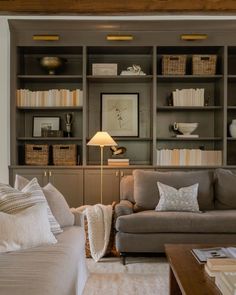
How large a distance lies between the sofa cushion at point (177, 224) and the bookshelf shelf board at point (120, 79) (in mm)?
1957

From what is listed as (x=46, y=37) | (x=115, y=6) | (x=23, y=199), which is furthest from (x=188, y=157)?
(x=23, y=199)

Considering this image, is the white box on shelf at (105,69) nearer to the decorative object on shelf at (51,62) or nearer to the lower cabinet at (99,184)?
the decorative object on shelf at (51,62)

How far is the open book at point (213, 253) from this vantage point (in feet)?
7.92

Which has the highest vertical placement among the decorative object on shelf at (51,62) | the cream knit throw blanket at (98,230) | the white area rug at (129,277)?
the decorative object on shelf at (51,62)

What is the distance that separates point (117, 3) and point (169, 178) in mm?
1946

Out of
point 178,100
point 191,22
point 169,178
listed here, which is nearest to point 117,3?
point 191,22

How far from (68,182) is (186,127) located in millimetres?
1662

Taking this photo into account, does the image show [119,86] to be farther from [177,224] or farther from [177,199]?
[177,224]

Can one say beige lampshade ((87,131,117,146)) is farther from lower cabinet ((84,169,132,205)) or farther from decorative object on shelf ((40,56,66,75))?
decorative object on shelf ((40,56,66,75))

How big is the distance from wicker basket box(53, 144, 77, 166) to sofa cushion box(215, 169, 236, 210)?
Answer: 1.79 meters

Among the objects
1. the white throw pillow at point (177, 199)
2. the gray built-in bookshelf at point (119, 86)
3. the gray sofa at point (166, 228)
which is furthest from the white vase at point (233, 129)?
the gray sofa at point (166, 228)

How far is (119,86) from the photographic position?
17.9ft

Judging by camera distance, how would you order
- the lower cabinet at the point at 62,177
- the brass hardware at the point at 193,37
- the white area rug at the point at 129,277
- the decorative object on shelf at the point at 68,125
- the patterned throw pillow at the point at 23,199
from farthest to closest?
the decorative object on shelf at the point at 68,125, the lower cabinet at the point at 62,177, the brass hardware at the point at 193,37, the white area rug at the point at 129,277, the patterned throw pillow at the point at 23,199

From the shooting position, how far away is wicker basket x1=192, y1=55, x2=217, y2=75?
507 centimetres
